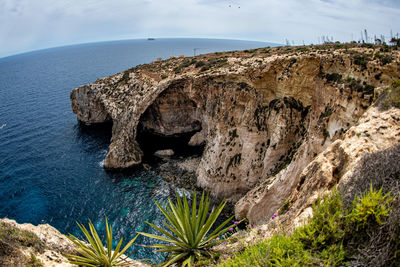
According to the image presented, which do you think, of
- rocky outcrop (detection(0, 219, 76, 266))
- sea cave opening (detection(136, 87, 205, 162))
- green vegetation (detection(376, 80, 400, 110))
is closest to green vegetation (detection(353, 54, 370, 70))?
green vegetation (detection(376, 80, 400, 110))

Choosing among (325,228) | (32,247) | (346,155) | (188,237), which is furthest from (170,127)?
(325,228)

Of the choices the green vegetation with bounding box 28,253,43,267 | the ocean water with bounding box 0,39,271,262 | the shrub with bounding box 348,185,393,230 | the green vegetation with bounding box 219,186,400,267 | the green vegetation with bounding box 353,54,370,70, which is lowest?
the ocean water with bounding box 0,39,271,262

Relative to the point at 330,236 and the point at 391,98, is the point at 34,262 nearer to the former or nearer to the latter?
the point at 330,236

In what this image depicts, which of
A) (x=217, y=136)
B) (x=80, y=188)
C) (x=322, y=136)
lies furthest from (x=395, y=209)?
(x=80, y=188)

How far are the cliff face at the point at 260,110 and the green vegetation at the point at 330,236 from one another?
7.81 meters

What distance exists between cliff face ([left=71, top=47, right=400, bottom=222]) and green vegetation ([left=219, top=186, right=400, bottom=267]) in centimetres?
781

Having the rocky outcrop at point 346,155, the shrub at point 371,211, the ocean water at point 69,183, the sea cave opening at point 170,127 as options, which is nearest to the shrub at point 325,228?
the shrub at point 371,211

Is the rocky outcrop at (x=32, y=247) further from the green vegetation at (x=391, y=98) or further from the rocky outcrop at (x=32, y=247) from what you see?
the green vegetation at (x=391, y=98)

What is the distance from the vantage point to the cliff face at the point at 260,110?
17.4 m

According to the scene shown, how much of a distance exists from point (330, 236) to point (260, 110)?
22119 mm

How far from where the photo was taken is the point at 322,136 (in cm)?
1784

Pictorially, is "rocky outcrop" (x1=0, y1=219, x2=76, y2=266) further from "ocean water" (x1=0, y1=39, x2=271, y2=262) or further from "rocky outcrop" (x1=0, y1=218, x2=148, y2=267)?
"ocean water" (x1=0, y1=39, x2=271, y2=262)

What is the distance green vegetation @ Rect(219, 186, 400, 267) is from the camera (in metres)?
4.43

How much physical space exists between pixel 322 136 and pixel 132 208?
74.1 ft
